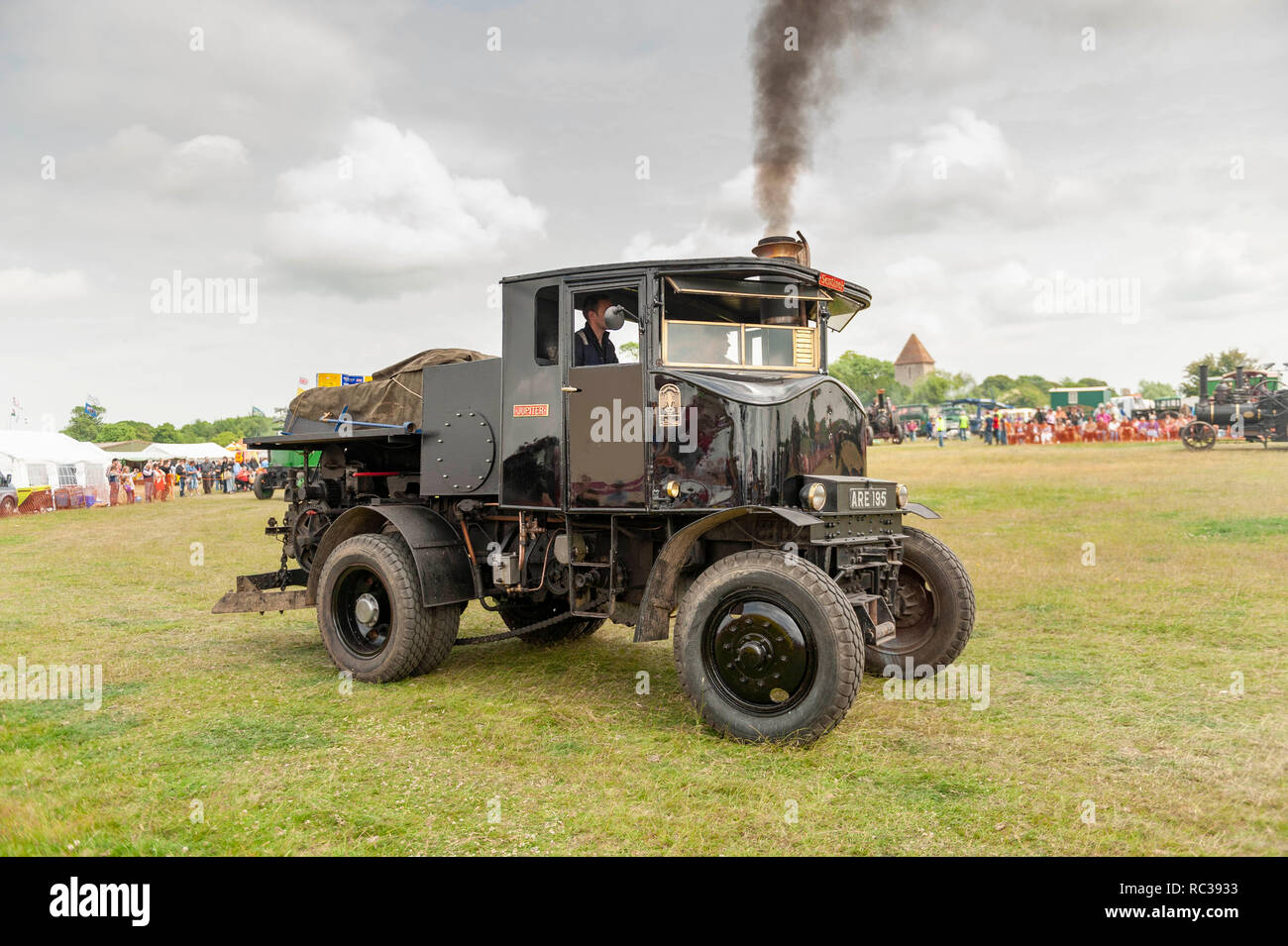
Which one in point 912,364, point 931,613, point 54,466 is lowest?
point 931,613

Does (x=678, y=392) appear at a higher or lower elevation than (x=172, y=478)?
higher

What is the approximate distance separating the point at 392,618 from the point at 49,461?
32926mm

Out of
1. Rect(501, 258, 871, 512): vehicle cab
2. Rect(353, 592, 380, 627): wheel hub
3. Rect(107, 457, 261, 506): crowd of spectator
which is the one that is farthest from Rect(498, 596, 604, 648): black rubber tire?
Rect(107, 457, 261, 506): crowd of spectator

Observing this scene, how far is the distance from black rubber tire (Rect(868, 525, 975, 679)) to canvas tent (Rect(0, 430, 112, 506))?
106 feet

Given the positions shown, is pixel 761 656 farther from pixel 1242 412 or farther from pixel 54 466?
pixel 54 466

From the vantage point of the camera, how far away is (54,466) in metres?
33.8

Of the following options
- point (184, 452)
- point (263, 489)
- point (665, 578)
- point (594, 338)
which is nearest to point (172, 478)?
point (263, 489)

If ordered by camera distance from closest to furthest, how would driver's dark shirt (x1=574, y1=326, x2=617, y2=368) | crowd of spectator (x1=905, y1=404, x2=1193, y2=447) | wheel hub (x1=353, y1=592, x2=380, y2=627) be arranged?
1. driver's dark shirt (x1=574, y1=326, x2=617, y2=368)
2. wheel hub (x1=353, y1=592, x2=380, y2=627)
3. crowd of spectator (x1=905, y1=404, x2=1193, y2=447)

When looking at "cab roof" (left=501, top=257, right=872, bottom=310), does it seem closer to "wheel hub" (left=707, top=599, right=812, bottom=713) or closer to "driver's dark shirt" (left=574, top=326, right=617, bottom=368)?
"driver's dark shirt" (left=574, top=326, right=617, bottom=368)

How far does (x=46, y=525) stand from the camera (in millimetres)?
25078

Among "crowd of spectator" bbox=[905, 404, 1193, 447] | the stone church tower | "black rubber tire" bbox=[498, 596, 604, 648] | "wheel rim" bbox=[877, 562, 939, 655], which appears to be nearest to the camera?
"wheel rim" bbox=[877, 562, 939, 655]

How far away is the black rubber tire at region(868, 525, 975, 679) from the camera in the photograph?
22.9 feet
